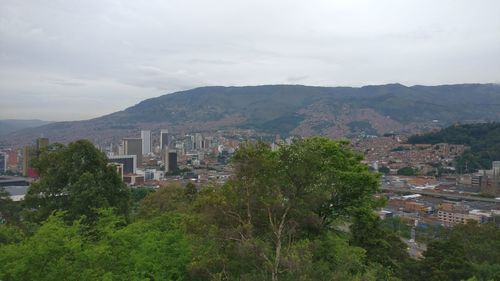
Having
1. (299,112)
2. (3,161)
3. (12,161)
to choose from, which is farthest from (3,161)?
(299,112)

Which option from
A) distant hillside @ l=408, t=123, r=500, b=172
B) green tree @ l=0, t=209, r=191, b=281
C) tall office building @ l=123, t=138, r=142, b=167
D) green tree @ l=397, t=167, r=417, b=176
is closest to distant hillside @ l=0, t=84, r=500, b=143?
distant hillside @ l=408, t=123, r=500, b=172

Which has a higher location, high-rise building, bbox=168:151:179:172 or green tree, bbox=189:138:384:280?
green tree, bbox=189:138:384:280

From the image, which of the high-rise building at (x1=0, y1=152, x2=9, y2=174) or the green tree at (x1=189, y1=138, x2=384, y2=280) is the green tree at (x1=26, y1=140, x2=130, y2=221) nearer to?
the green tree at (x1=189, y1=138, x2=384, y2=280)

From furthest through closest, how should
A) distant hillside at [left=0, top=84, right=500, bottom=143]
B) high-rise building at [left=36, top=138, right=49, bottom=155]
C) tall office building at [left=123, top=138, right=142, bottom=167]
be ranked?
distant hillside at [left=0, top=84, right=500, bottom=143] → tall office building at [left=123, top=138, right=142, bottom=167] → high-rise building at [left=36, top=138, right=49, bottom=155]

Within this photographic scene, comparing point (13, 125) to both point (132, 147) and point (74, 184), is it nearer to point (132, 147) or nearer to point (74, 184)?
point (132, 147)

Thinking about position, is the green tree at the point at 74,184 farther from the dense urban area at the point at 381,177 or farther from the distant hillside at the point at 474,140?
the distant hillside at the point at 474,140

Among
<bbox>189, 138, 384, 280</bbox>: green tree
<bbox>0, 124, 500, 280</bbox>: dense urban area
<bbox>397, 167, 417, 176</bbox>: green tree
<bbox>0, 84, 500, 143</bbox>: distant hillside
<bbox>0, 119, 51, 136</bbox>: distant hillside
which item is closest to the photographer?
<bbox>189, 138, 384, 280</bbox>: green tree
